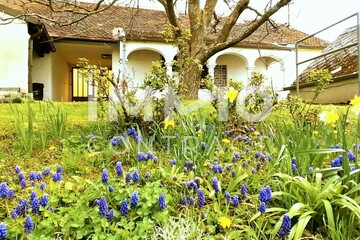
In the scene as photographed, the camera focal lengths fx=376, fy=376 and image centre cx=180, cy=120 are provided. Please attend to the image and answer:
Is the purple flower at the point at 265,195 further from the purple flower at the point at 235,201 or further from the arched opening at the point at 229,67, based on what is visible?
the arched opening at the point at 229,67

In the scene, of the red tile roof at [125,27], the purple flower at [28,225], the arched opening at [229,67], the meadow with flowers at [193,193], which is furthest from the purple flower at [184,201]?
the arched opening at [229,67]

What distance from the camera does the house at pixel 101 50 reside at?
10.1 m

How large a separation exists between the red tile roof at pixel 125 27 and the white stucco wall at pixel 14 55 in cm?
158

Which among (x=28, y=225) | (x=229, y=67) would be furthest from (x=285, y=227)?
(x=229, y=67)

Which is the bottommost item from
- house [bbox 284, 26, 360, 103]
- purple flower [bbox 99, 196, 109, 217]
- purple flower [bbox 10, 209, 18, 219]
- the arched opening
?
purple flower [bbox 10, 209, 18, 219]

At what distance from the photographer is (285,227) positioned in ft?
5.55

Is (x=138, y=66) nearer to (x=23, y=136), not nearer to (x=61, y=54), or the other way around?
(x=61, y=54)

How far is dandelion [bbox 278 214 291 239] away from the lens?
168cm

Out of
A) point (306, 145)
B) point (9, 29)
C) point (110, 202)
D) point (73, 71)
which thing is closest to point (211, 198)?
point (110, 202)

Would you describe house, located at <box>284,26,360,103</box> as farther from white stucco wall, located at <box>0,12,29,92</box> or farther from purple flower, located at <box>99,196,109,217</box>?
white stucco wall, located at <box>0,12,29,92</box>

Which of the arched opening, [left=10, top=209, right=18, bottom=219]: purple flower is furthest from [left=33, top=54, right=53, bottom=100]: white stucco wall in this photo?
[left=10, top=209, right=18, bottom=219]: purple flower

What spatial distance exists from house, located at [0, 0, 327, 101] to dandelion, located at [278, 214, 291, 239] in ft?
30.6

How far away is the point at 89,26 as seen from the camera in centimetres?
1448

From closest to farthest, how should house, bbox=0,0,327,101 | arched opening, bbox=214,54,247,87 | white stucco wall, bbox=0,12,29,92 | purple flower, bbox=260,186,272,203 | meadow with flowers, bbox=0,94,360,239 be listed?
meadow with flowers, bbox=0,94,360,239 < purple flower, bbox=260,186,272,203 < white stucco wall, bbox=0,12,29,92 < house, bbox=0,0,327,101 < arched opening, bbox=214,54,247,87
